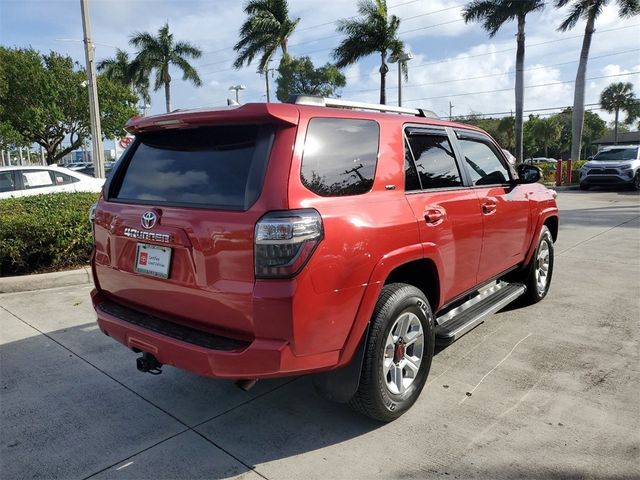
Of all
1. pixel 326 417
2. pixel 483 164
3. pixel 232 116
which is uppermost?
pixel 232 116

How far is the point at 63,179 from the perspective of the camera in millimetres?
11234

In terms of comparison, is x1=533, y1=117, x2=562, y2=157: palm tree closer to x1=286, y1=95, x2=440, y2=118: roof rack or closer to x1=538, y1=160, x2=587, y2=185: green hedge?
x1=538, y1=160, x2=587, y2=185: green hedge

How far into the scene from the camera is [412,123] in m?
3.43

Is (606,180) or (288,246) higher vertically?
(288,246)

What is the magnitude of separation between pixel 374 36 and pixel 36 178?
766 inches

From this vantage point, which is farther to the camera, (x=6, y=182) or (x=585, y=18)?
(x=585, y=18)

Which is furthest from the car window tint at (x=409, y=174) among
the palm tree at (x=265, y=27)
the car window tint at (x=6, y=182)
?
the palm tree at (x=265, y=27)

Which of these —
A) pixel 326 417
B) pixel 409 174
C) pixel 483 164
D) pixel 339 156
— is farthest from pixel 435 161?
pixel 326 417

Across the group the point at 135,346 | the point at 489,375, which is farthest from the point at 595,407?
the point at 135,346

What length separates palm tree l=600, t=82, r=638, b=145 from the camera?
2808 inches

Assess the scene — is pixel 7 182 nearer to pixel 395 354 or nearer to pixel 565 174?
pixel 395 354

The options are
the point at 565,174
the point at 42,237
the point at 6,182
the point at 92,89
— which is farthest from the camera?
the point at 565,174

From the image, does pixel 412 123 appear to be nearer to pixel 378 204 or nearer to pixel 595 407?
pixel 378 204

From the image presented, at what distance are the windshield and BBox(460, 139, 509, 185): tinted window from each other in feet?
58.5
